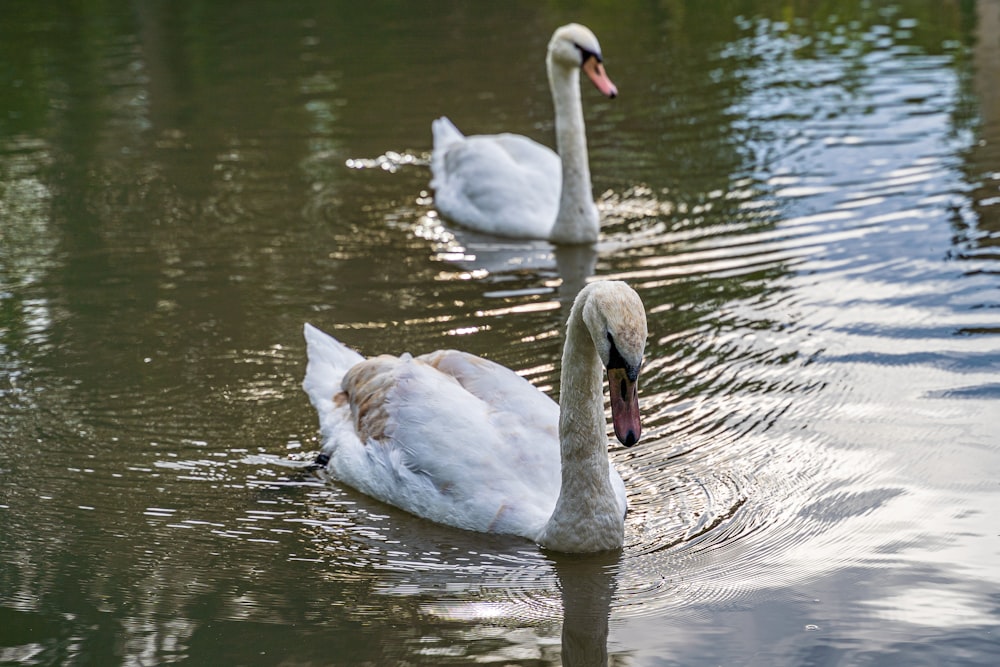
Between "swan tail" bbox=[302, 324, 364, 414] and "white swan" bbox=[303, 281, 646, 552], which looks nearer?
"white swan" bbox=[303, 281, 646, 552]

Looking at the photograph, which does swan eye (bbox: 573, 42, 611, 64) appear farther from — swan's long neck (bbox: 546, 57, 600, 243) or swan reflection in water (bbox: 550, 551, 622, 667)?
swan reflection in water (bbox: 550, 551, 622, 667)

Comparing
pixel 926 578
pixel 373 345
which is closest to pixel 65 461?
pixel 373 345

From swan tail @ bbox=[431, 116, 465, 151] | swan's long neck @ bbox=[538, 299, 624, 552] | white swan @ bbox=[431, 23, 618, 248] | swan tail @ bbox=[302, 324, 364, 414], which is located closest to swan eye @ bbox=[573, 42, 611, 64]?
white swan @ bbox=[431, 23, 618, 248]

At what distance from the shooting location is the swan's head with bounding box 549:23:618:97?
38.6 feet

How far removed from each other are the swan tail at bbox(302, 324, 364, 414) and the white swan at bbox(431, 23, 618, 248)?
11.4 ft

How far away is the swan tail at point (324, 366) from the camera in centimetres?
802

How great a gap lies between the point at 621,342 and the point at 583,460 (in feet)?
2.29

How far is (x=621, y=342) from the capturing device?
19.0ft

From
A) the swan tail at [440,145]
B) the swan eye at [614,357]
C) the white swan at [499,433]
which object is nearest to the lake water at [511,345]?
the white swan at [499,433]

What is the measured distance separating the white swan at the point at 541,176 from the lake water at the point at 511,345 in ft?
0.73

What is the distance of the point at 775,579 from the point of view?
240 inches

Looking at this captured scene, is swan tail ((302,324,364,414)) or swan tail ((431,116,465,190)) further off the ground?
swan tail ((431,116,465,190))

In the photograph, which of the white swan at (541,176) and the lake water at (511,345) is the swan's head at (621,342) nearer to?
the lake water at (511,345)

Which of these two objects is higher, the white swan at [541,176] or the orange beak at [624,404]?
the white swan at [541,176]
